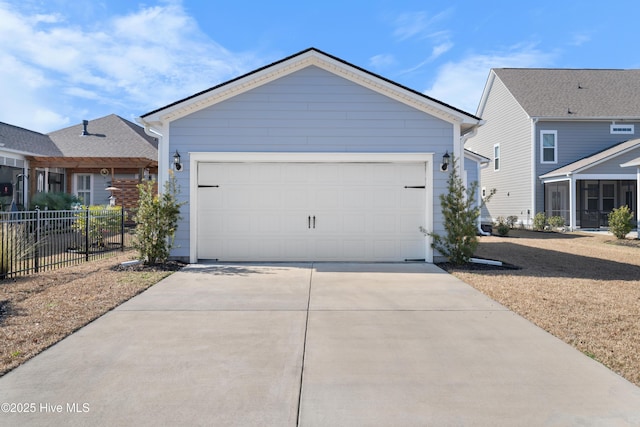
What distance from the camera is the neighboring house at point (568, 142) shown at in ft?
67.4

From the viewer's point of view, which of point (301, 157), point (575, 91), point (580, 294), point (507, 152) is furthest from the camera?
point (507, 152)

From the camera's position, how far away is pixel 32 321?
497 cm

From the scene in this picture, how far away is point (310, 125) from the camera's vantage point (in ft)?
31.6

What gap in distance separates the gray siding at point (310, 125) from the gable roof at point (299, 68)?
133 millimetres

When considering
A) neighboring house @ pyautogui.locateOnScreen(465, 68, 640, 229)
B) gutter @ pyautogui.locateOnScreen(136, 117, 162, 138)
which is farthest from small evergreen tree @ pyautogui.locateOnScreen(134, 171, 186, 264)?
neighboring house @ pyautogui.locateOnScreen(465, 68, 640, 229)

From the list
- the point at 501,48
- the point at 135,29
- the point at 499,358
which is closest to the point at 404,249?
the point at 499,358

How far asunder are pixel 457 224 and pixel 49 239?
9539mm

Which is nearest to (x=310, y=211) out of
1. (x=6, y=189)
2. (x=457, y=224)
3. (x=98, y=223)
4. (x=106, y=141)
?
(x=457, y=224)

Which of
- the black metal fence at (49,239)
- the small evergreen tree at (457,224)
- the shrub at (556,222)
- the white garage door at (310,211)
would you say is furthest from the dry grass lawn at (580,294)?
the black metal fence at (49,239)

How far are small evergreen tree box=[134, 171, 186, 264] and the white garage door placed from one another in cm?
79

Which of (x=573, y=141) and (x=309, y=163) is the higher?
(x=573, y=141)

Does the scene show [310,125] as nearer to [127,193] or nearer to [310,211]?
[310,211]

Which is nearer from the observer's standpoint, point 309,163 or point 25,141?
point 309,163

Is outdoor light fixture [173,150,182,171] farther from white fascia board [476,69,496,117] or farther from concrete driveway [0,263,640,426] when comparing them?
white fascia board [476,69,496,117]
